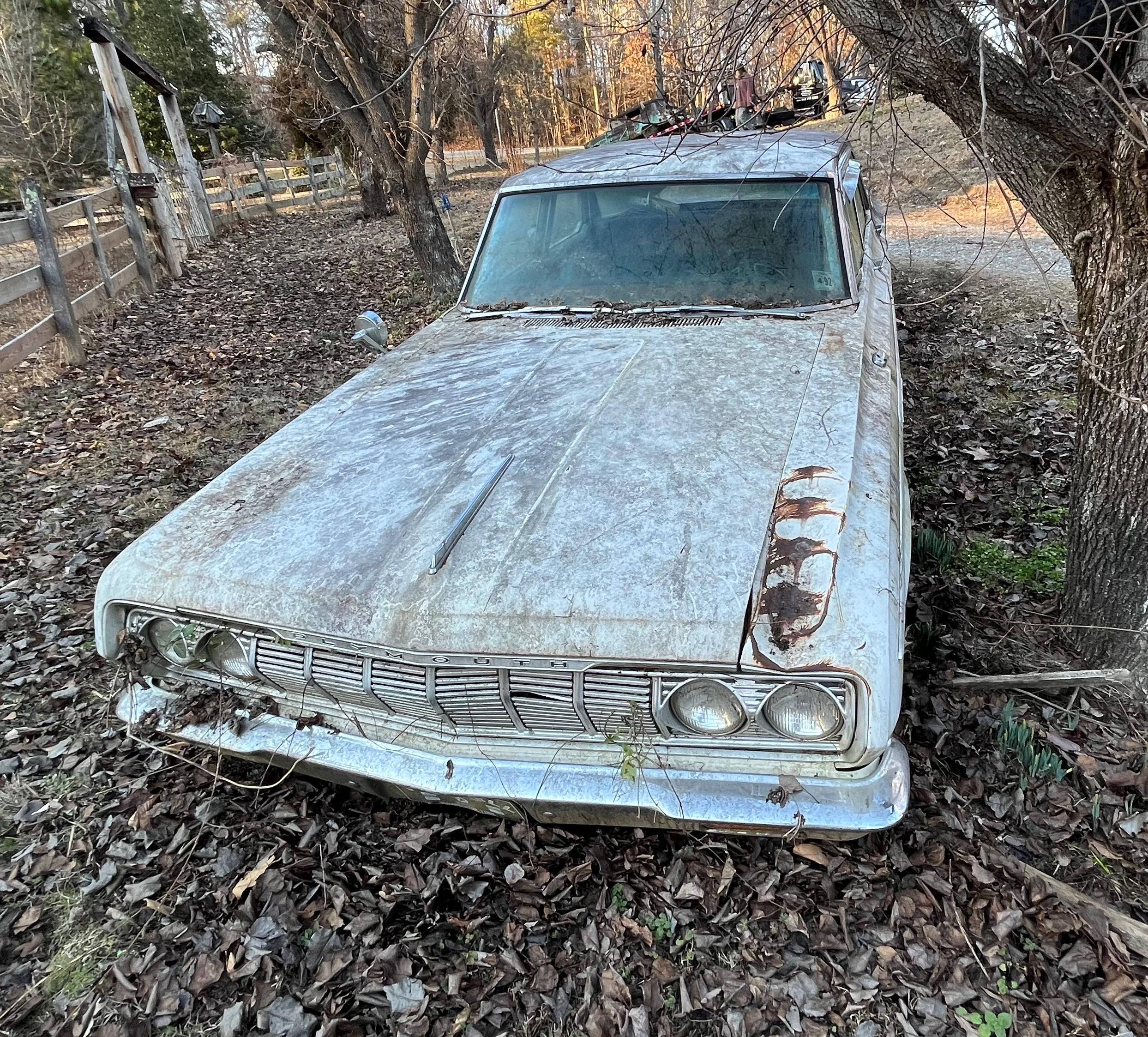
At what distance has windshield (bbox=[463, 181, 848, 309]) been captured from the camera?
10.9ft

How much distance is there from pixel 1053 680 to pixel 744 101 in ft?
12.7

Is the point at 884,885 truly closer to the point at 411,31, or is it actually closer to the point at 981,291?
the point at 981,291

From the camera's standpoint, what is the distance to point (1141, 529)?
254cm

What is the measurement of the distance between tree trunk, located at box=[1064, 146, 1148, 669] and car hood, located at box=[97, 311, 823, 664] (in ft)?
2.95

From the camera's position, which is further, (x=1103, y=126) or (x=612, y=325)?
(x=612, y=325)

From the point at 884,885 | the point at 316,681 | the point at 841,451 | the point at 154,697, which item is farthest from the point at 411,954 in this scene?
the point at 841,451

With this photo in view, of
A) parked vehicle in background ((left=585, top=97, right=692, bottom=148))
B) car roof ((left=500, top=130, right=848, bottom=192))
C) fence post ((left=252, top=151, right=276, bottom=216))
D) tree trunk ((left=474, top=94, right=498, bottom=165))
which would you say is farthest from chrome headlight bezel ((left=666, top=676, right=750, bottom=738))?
tree trunk ((left=474, top=94, right=498, bottom=165))

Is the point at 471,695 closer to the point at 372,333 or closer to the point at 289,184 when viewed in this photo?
the point at 372,333

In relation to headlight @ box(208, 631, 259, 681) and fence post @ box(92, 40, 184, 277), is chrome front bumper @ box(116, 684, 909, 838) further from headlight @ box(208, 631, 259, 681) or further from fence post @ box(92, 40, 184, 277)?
fence post @ box(92, 40, 184, 277)

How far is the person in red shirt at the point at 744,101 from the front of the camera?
435 cm

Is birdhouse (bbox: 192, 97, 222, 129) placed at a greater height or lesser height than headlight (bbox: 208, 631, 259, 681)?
greater

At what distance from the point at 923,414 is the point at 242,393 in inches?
221

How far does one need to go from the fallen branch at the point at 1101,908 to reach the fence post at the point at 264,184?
2100 cm

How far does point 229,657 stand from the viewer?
2314 millimetres
